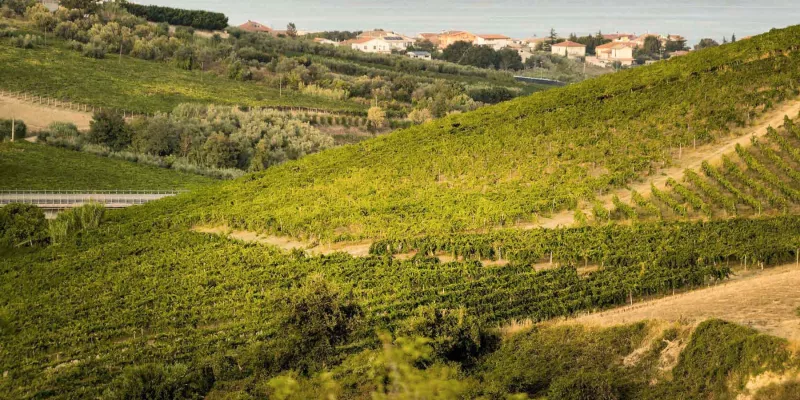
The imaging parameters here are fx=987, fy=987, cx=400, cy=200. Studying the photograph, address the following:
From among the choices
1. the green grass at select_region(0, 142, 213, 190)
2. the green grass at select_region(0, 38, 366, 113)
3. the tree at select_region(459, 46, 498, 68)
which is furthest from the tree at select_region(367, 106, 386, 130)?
the tree at select_region(459, 46, 498, 68)

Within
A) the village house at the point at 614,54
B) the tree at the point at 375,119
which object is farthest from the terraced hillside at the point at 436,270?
the village house at the point at 614,54

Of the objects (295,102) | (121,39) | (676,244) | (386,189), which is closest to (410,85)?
(295,102)

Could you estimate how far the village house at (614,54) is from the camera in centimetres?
17525

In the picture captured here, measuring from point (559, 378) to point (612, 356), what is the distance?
2078 mm

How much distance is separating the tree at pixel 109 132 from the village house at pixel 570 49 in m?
126

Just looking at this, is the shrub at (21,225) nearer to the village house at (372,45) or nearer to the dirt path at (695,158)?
the dirt path at (695,158)

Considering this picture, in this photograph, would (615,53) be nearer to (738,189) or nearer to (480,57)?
(480,57)

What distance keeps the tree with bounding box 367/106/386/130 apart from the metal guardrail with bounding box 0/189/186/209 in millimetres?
37488

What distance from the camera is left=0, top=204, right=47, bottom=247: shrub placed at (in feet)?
151

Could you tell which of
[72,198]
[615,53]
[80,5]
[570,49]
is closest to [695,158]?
[72,198]

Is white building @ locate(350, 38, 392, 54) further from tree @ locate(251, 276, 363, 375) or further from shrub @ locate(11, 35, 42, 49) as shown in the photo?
tree @ locate(251, 276, 363, 375)

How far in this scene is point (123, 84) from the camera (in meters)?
98.7

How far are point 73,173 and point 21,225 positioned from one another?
1789 centimetres

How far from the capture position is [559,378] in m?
23.8
